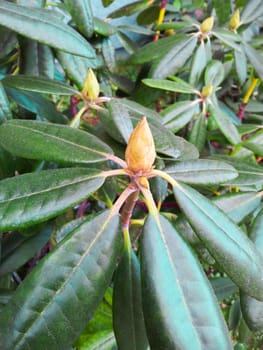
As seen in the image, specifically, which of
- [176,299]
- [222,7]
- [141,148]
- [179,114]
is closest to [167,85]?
[179,114]

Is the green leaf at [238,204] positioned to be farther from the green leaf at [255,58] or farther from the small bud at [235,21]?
the small bud at [235,21]

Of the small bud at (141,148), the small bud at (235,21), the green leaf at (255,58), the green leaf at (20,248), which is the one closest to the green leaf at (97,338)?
the green leaf at (20,248)

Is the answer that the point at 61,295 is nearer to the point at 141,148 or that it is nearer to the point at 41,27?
the point at 141,148

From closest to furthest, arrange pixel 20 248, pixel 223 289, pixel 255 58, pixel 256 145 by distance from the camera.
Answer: pixel 256 145, pixel 20 248, pixel 223 289, pixel 255 58

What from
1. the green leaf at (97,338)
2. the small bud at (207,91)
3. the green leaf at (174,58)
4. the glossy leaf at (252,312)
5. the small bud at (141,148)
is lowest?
the glossy leaf at (252,312)

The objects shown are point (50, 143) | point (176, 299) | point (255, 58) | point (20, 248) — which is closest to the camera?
point (176, 299)

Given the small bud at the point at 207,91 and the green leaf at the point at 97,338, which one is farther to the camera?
the small bud at the point at 207,91

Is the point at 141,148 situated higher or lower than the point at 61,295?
higher
